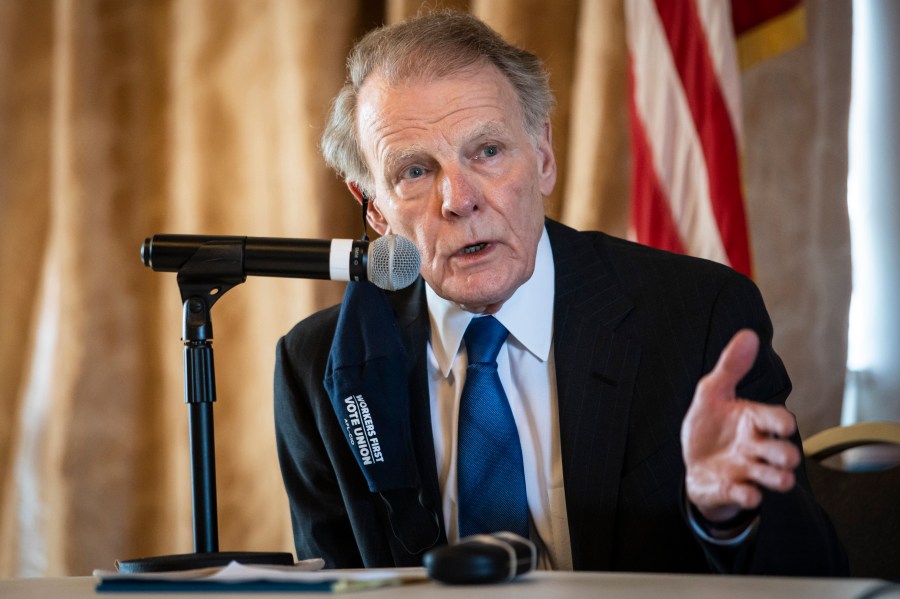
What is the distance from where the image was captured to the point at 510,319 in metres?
1.71

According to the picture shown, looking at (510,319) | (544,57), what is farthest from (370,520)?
(544,57)

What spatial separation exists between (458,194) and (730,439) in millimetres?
718

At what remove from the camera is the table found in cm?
93

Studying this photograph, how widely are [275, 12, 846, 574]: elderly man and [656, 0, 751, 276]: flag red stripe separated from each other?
1.35 feet

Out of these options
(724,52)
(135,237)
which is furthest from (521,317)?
(135,237)

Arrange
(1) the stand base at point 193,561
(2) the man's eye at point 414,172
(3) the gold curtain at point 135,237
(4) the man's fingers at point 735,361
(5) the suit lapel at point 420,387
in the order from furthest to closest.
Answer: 1. (3) the gold curtain at point 135,237
2. (2) the man's eye at point 414,172
3. (5) the suit lapel at point 420,387
4. (1) the stand base at point 193,561
5. (4) the man's fingers at point 735,361

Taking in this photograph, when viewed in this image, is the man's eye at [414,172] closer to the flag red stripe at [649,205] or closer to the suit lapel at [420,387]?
the suit lapel at [420,387]

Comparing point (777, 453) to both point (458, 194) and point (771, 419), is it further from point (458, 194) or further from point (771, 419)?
point (458, 194)

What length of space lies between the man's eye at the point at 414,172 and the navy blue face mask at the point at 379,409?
21 cm

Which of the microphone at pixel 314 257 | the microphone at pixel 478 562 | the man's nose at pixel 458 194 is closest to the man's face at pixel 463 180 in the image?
the man's nose at pixel 458 194

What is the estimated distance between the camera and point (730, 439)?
1090 millimetres

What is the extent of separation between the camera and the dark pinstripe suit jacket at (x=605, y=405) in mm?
1549

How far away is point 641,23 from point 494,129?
28.4 inches

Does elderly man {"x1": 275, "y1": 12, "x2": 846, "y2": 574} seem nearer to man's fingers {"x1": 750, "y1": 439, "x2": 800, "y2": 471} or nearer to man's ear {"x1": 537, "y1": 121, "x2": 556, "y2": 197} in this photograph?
man's ear {"x1": 537, "y1": 121, "x2": 556, "y2": 197}
